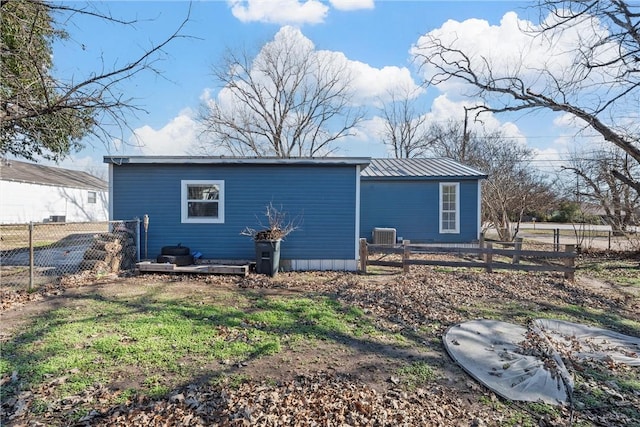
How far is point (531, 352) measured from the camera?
397 centimetres

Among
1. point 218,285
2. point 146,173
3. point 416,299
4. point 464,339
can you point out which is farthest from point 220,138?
point 464,339

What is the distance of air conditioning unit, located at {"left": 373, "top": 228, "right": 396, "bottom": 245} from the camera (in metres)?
12.4

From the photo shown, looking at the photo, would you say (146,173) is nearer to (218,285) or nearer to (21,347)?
(218,285)

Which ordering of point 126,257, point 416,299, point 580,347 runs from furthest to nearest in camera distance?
point 126,257
point 416,299
point 580,347

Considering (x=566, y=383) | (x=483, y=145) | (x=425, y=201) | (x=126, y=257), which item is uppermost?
(x=483, y=145)

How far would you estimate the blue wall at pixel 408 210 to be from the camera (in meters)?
12.9

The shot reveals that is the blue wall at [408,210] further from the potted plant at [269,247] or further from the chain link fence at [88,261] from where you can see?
the chain link fence at [88,261]

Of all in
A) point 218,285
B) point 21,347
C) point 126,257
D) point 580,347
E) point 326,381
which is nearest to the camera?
point 326,381

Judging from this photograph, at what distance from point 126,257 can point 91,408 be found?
6.54 m

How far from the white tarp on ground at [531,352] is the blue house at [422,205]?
787 cm

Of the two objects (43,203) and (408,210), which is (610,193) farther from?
(43,203)

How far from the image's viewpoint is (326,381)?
3246mm

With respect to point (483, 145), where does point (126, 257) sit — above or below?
below

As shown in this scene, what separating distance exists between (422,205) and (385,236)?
1990 mm
